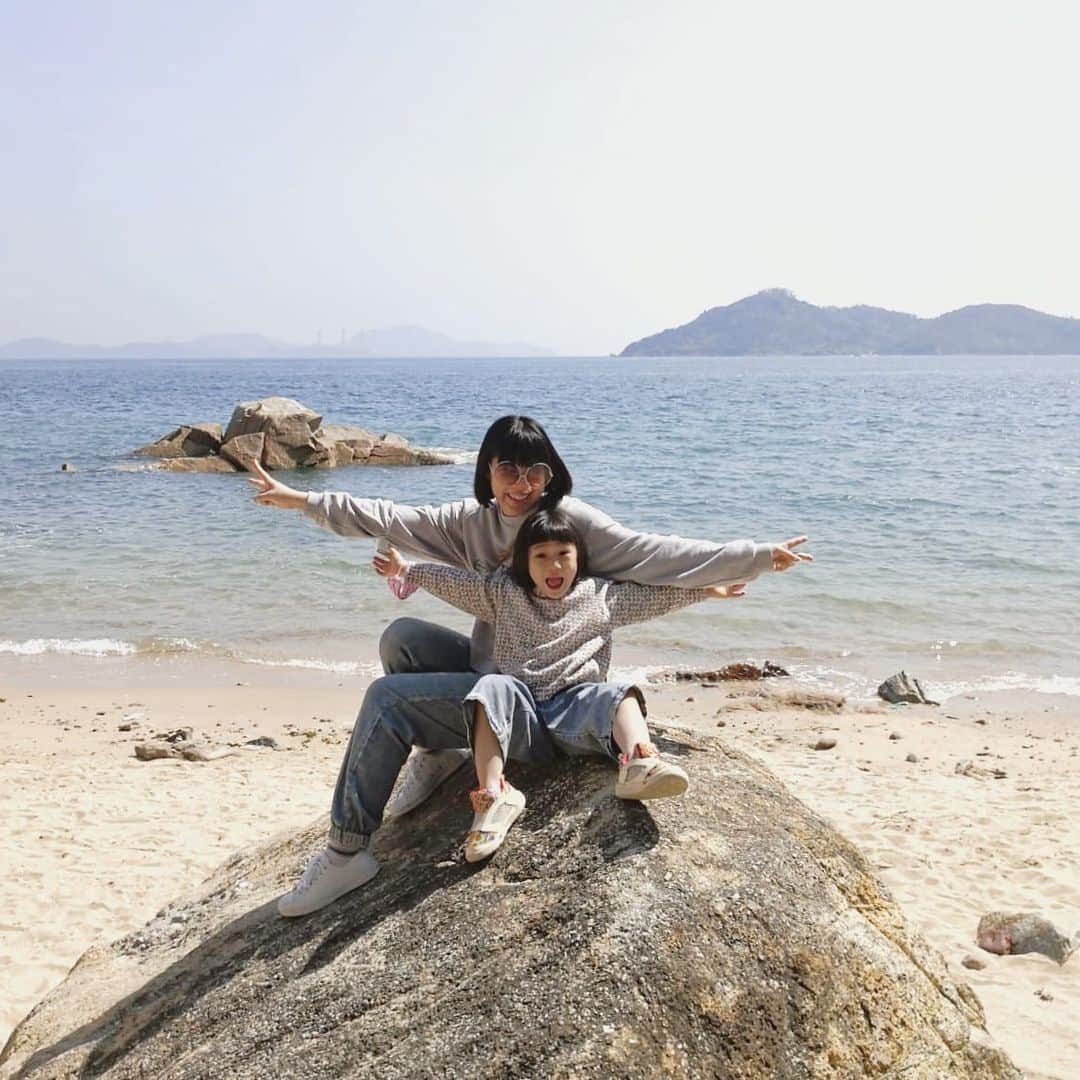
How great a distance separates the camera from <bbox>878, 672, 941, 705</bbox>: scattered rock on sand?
11.2m

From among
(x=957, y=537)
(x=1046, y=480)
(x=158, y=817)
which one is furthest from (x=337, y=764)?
(x=1046, y=480)

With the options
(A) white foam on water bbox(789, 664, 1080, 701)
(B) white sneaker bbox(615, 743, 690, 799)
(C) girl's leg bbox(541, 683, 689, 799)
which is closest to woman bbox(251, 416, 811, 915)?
(C) girl's leg bbox(541, 683, 689, 799)

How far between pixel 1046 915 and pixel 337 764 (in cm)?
530

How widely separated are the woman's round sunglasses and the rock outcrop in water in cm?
2738

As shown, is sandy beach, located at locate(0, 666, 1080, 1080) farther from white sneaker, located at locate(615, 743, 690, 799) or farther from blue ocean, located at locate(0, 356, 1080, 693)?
blue ocean, located at locate(0, 356, 1080, 693)

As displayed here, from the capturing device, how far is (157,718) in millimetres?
10531

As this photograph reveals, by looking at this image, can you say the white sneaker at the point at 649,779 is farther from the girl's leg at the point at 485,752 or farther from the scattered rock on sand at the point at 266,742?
Result: the scattered rock on sand at the point at 266,742

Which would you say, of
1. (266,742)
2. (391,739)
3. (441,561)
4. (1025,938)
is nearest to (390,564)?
(441,561)

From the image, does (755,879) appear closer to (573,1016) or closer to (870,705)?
(573,1016)

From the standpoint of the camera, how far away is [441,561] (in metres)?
4.77

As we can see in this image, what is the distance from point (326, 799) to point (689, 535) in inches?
531

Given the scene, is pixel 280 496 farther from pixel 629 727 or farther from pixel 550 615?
pixel 629 727

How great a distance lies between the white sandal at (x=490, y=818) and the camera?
3562mm

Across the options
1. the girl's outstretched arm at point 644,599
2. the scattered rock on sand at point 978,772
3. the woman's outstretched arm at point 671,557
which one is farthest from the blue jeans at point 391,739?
the scattered rock on sand at point 978,772
